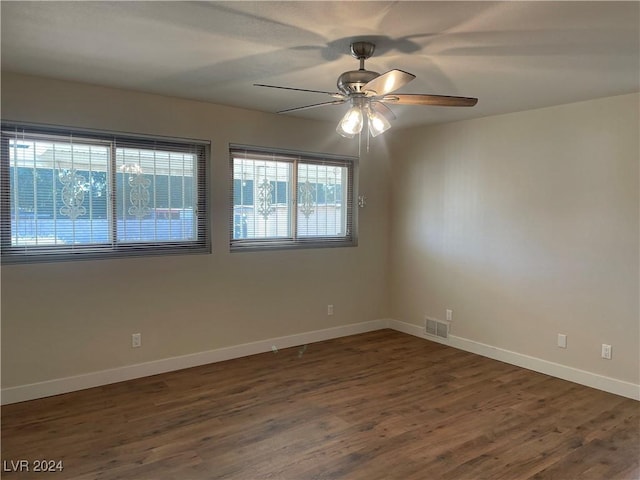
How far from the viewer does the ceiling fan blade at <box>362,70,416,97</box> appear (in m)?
2.10

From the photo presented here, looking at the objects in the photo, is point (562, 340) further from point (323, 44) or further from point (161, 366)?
point (161, 366)

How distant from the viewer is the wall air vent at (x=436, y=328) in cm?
475

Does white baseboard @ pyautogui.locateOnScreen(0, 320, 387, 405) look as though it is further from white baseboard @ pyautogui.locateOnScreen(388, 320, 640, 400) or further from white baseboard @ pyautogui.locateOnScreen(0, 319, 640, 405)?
white baseboard @ pyautogui.locateOnScreen(388, 320, 640, 400)

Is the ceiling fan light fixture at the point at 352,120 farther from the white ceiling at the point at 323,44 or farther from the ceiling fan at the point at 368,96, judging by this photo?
the white ceiling at the point at 323,44

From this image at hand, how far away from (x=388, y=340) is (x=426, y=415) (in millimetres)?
1793

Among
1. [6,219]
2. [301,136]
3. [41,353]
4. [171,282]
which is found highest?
[301,136]

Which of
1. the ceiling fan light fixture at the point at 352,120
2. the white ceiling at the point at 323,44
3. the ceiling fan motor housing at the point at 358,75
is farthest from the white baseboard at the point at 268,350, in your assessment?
the ceiling fan motor housing at the point at 358,75

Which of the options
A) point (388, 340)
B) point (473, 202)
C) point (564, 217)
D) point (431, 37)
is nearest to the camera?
point (431, 37)

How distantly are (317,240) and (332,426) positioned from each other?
2252mm

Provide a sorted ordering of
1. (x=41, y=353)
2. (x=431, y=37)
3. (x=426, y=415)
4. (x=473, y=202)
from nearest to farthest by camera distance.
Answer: (x=431, y=37)
(x=426, y=415)
(x=41, y=353)
(x=473, y=202)

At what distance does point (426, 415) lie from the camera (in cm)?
309

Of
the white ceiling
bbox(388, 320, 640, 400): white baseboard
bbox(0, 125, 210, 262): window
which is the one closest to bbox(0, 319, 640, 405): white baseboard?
bbox(388, 320, 640, 400): white baseboard

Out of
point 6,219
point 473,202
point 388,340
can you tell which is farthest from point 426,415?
point 6,219

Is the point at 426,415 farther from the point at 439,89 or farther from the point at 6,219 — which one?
the point at 6,219
